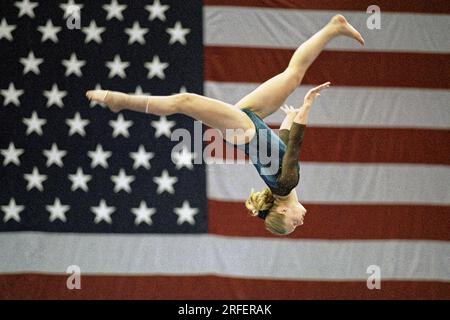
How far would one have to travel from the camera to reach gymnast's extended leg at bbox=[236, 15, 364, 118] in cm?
355

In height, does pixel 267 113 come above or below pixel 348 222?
below

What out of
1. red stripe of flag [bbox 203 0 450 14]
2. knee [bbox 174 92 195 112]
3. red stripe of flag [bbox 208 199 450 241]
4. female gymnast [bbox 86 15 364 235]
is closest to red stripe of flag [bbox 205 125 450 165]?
red stripe of flag [bbox 208 199 450 241]

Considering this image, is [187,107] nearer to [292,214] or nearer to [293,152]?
[293,152]

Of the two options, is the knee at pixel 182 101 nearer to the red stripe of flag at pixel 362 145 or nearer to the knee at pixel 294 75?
the knee at pixel 294 75

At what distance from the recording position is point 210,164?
512cm

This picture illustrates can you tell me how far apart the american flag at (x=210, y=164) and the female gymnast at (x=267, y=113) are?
1.55 m

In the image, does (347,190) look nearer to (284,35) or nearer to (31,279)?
(284,35)

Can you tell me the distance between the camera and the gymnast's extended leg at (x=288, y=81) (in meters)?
3.55

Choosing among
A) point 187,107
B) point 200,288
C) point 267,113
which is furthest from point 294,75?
point 200,288

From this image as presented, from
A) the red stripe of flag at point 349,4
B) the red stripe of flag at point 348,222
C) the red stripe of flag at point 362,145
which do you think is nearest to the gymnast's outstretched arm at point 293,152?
the red stripe of flag at point 348,222

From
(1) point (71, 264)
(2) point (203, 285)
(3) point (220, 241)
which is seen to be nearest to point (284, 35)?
(3) point (220, 241)

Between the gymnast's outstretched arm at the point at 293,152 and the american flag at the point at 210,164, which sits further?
the american flag at the point at 210,164

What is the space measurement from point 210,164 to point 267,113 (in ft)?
5.19

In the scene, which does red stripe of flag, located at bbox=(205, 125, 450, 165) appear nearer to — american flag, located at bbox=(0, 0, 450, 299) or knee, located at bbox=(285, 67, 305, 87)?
american flag, located at bbox=(0, 0, 450, 299)
